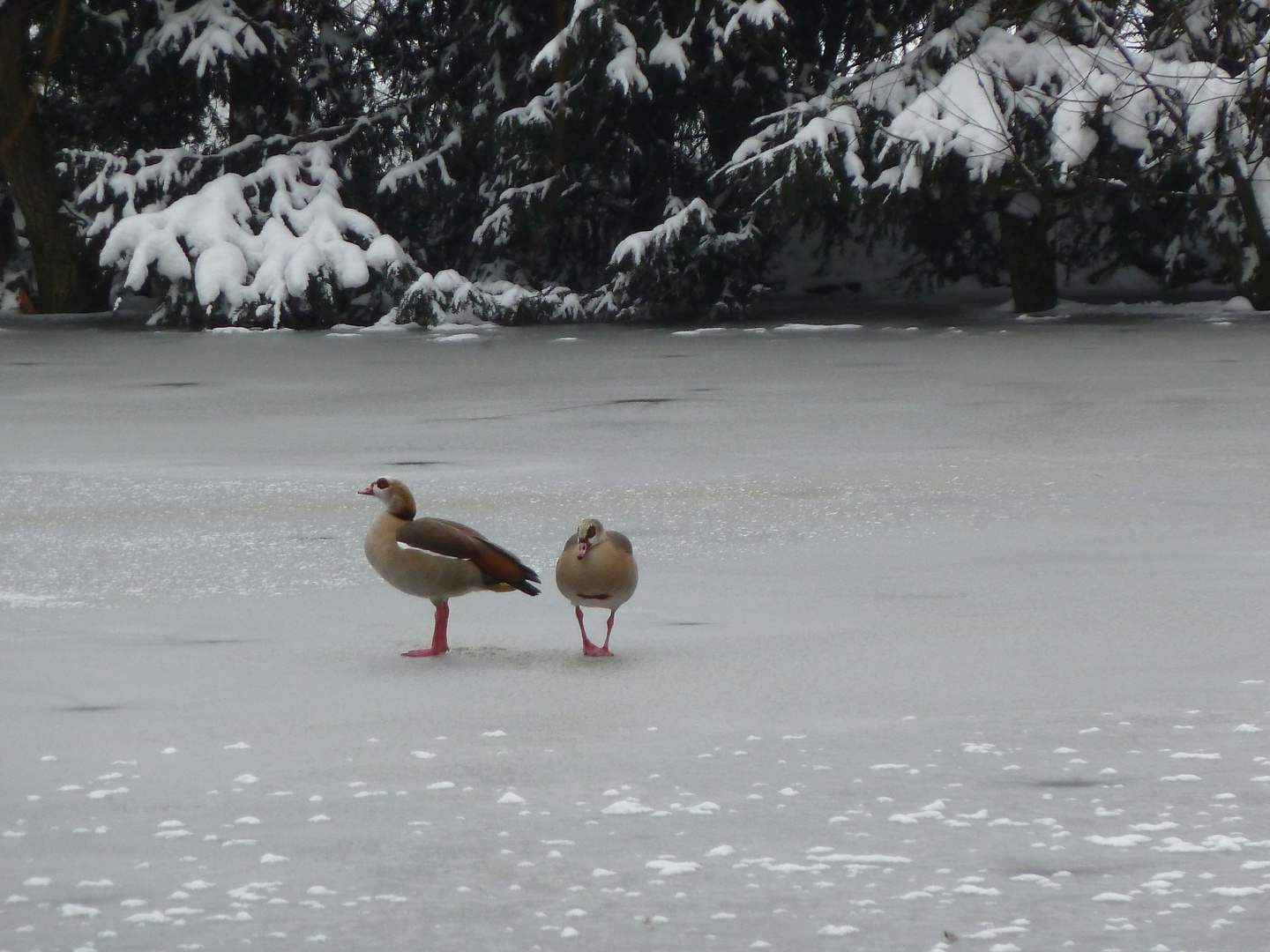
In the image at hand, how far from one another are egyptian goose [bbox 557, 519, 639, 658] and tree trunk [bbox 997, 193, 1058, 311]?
38.3 feet

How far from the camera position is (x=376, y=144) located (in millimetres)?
17312

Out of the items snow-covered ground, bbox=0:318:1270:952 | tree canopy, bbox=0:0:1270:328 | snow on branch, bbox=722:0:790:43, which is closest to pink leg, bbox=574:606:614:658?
snow-covered ground, bbox=0:318:1270:952

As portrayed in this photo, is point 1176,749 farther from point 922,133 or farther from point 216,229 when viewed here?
point 216,229

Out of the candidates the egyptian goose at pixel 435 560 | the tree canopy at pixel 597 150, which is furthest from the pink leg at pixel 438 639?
the tree canopy at pixel 597 150

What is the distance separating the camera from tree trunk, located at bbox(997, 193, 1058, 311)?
50.4ft

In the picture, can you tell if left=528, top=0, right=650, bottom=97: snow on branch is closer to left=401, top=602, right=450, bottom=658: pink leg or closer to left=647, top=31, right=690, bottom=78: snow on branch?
left=647, top=31, right=690, bottom=78: snow on branch

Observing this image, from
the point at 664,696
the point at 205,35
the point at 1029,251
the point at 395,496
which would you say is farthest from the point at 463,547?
the point at 205,35

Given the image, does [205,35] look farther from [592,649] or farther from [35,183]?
[592,649]

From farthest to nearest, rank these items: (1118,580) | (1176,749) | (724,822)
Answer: (1118,580)
(1176,749)
(724,822)

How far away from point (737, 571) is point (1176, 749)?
2.01 metres

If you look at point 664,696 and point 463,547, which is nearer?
point 664,696

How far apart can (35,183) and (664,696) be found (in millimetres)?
14301

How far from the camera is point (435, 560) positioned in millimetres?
4402

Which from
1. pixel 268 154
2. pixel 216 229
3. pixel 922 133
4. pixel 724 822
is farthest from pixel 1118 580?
pixel 268 154
